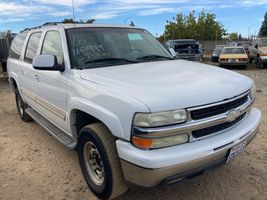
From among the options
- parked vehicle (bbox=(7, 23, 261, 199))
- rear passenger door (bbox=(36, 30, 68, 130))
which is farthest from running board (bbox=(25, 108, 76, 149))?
rear passenger door (bbox=(36, 30, 68, 130))

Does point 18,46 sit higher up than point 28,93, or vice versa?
point 18,46

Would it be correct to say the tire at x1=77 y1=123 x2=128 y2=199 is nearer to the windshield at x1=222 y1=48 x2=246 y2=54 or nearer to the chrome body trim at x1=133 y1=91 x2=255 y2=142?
the chrome body trim at x1=133 y1=91 x2=255 y2=142

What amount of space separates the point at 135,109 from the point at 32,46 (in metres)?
3.21

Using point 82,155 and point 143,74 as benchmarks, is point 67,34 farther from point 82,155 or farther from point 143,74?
point 82,155

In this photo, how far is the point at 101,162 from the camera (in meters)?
3.07

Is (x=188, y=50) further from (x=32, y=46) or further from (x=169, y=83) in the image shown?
(x=169, y=83)

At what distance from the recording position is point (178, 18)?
5362cm

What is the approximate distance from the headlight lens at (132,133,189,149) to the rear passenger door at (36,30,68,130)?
146cm

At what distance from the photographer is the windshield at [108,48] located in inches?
145

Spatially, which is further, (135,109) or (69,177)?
(69,177)

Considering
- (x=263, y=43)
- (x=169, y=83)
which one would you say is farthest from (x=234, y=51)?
(x=169, y=83)

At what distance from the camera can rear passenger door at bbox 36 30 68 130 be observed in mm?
3760

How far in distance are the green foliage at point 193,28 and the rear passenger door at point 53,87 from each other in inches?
1932

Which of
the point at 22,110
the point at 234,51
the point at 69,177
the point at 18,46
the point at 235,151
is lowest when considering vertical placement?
the point at 69,177
